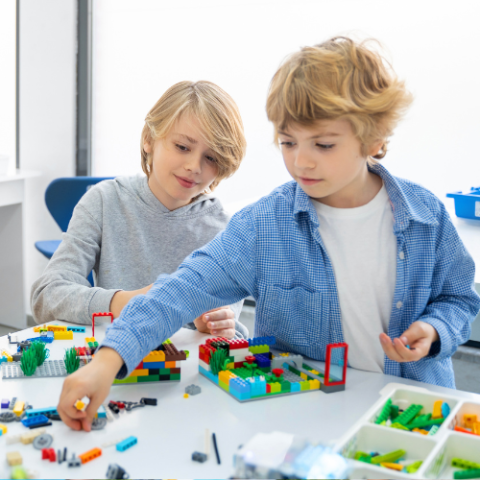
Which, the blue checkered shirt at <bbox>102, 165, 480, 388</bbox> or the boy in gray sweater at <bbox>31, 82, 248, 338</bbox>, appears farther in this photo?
the boy in gray sweater at <bbox>31, 82, 248, 338</bbox>

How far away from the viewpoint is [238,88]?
7.84 ft

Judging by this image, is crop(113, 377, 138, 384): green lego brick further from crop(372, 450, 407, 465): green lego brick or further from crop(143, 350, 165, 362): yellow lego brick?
crop(372, 450, 407, 465): green lego brick

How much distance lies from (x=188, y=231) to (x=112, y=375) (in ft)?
2.25

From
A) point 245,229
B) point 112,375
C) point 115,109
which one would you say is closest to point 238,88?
point 115,109

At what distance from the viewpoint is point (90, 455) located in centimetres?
62

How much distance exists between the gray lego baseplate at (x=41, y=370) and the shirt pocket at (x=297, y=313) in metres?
0.33

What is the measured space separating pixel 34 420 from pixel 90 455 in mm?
117

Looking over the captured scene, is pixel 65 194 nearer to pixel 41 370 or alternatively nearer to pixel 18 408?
pixel 41 370

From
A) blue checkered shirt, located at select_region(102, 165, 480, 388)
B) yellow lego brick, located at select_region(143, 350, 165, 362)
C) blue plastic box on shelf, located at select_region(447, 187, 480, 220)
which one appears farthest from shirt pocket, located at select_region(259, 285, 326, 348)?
blue plastic box on shelf, located at select_region(447, 187, 480, 220)

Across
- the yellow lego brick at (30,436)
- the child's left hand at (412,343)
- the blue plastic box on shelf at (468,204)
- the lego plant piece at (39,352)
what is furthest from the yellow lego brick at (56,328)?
the blue plastic box on shelf at (468,204)

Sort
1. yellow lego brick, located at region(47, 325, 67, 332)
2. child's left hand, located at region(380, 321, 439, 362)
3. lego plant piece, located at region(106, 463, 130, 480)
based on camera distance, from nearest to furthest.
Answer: lego plant piece, located at region(106, 463, 130, 480) < child's left hand, located at region(380, 321, 439, 362) < yellow lego brick, located at region(47, 325, 67, 332)

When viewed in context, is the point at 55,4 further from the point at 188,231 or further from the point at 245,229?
the point at 245,229

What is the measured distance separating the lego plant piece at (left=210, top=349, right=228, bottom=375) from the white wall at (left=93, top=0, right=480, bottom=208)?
1.40 meters

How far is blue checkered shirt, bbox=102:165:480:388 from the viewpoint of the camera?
927mm
